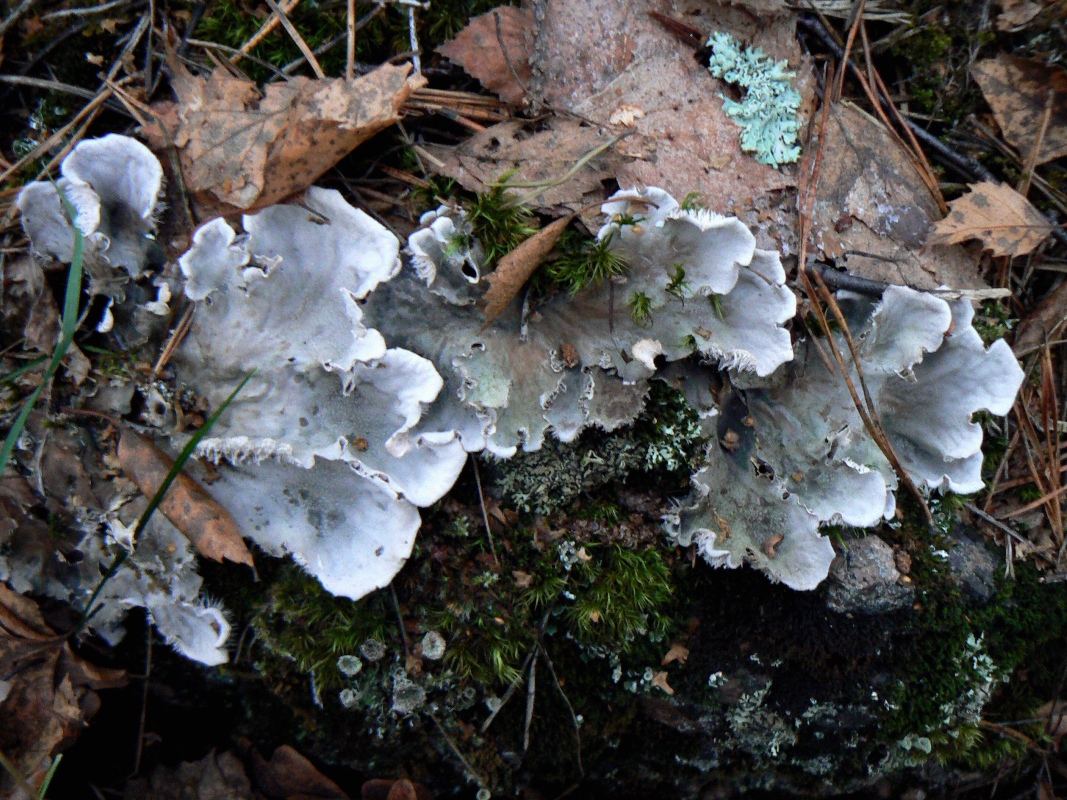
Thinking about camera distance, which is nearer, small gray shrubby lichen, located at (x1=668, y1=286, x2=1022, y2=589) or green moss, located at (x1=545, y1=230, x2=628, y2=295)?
green moss, located at (x1=545, y1=230, x2=628, y2=295)

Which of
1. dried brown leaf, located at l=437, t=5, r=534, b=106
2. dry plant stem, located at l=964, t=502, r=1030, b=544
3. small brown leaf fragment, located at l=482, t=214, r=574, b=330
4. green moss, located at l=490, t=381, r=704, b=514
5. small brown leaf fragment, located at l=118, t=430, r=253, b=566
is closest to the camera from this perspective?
small brown leaf fragment, located at l=482, t=214, r=574, b=330

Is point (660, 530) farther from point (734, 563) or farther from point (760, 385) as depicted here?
point (760, 385)

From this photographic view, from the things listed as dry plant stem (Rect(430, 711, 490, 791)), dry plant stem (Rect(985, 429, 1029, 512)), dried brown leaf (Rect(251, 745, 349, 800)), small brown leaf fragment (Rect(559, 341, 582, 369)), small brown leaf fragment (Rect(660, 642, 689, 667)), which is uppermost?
small brown leaf fragment (Rect(559, 341, 582, 369))

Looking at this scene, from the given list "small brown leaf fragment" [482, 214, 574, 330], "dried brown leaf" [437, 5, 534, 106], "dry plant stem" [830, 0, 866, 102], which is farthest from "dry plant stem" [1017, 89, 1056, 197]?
"dried brown leaf" [437, 5, 534, 106]

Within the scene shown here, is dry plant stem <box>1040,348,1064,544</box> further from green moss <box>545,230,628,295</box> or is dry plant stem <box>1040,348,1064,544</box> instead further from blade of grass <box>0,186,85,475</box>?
blade of grass <box>0,186,85,475</box>

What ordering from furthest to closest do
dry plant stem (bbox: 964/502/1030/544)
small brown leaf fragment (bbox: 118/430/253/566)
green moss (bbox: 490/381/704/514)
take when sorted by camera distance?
dry plant stem (bbox: 964/502/1030/544) < green moss (bbox: 490/381/704/514) < small brown leaf fragment (bbox: 118/430/253/566)

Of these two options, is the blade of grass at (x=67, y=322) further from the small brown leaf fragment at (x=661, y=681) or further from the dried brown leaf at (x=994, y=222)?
the dried brown leaf at (x=994, y=222)

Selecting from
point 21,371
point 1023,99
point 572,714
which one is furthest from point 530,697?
point 1023,99

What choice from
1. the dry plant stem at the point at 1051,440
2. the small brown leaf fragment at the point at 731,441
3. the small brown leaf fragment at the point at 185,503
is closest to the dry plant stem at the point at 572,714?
the small brown leaf fragment at the point at 731,441
